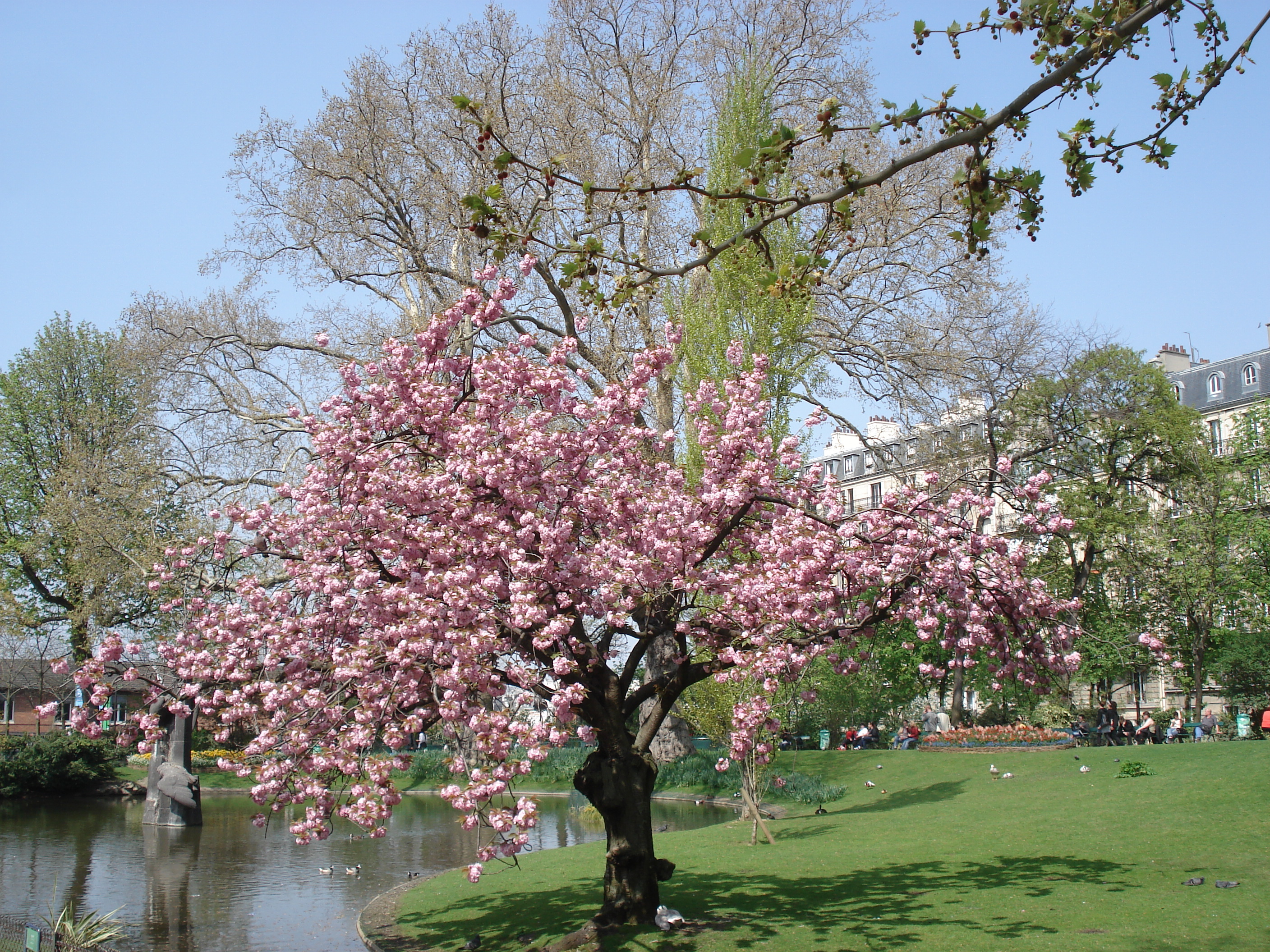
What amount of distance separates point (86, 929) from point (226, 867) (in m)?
7.68

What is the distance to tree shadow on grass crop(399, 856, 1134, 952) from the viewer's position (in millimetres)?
9867

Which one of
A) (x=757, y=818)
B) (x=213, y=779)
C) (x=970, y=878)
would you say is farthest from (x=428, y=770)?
(x=970, y=878)

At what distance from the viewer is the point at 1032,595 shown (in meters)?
10.8

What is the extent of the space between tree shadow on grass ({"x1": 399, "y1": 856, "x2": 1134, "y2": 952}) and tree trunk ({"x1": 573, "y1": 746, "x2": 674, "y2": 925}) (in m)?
0.38

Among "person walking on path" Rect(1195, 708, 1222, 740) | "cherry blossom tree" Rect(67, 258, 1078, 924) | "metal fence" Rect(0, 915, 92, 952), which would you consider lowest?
"person walking on path" Rect(1195, 708, 1222, 740)

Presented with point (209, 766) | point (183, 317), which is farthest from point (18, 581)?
point (183, 317)

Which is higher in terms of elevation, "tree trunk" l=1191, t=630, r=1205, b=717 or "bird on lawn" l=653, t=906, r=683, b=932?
"tree trunk" l=1191, t=630, r=1205, b=717

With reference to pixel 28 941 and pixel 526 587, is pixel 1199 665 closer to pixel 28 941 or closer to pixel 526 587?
pixel 526 587

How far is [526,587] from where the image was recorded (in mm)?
9227

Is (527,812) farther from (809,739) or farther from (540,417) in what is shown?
(809,739)

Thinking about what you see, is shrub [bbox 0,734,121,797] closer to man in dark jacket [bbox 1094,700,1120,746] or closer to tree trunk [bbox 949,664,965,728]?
tree trunk [bbox 949,664,965,728]

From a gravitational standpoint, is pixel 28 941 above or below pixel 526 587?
below

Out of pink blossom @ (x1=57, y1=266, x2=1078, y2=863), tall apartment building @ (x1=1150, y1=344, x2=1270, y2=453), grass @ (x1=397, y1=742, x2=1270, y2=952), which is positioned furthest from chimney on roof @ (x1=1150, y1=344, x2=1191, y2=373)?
pink blossom @ (x1=57, y1=266, x2=1078, y2=863)

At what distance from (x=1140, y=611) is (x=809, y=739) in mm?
13806
